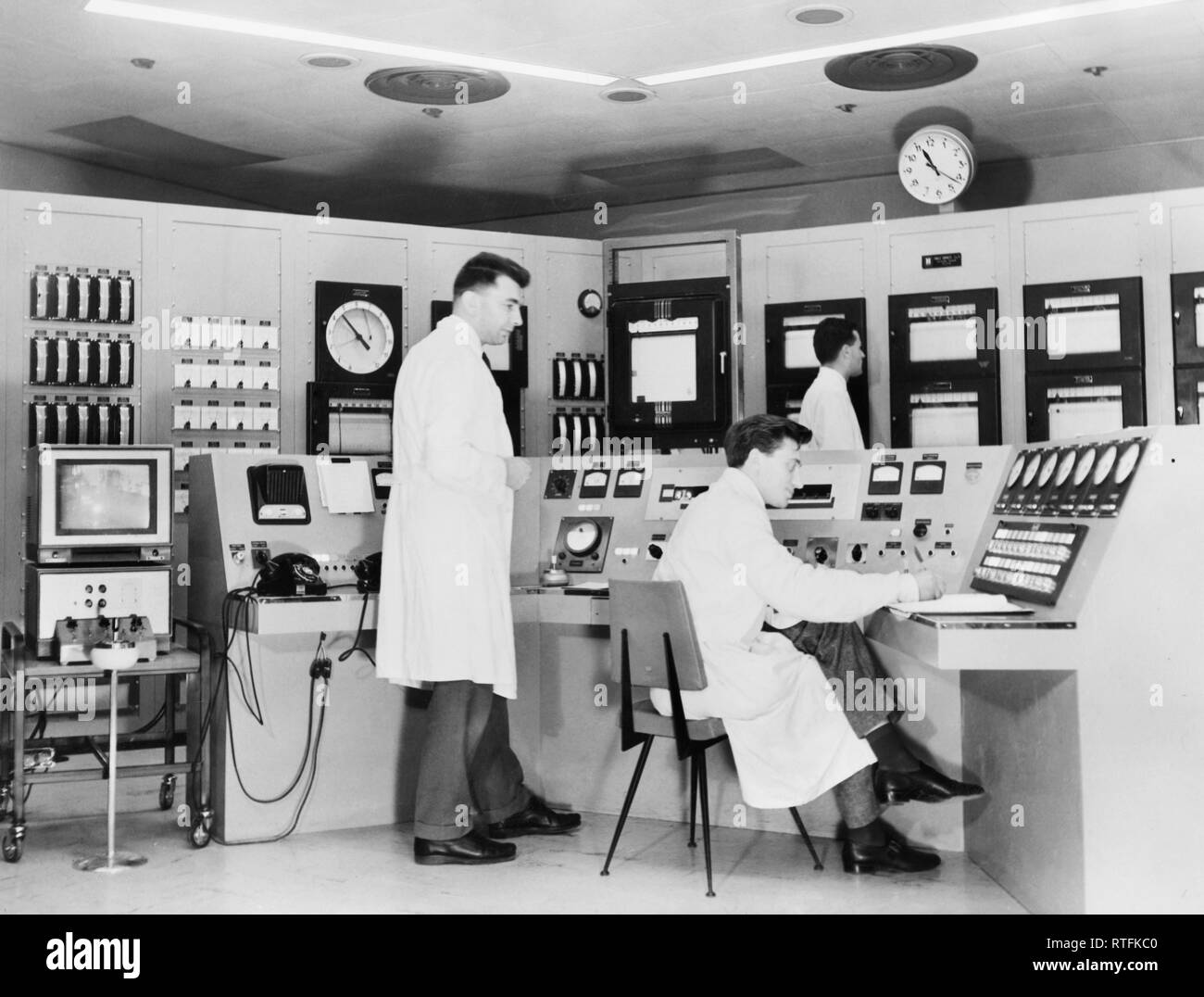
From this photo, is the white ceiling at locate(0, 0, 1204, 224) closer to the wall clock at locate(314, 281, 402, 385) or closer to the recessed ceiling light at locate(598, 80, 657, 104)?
the recessed ceiling light at locate(598, 80, 657, 104)

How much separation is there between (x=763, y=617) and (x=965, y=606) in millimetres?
549

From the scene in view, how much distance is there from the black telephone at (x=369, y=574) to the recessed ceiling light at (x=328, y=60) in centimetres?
225

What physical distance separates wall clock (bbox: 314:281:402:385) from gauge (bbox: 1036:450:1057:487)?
9.98ft

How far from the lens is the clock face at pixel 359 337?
5402 mm

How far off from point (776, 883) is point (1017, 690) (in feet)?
2.60

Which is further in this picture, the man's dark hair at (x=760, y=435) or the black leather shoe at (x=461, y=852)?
the black leather shoe at (x=461, y=852)

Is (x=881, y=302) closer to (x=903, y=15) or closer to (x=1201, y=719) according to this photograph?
(x=903, y=15)

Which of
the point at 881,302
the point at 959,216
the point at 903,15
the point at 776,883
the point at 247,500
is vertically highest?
the point at 903,15

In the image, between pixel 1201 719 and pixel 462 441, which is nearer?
pixel 1201 719

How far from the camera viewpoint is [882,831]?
3383mm

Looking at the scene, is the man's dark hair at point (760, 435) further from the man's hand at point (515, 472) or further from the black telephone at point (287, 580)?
the black telephone at point (287, 580)

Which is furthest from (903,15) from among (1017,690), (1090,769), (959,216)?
(1090,769)

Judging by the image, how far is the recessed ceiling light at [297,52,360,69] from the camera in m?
5.01

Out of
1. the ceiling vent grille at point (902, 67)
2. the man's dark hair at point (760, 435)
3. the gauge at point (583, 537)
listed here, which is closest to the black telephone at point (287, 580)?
the gauge at point (583, 537)
